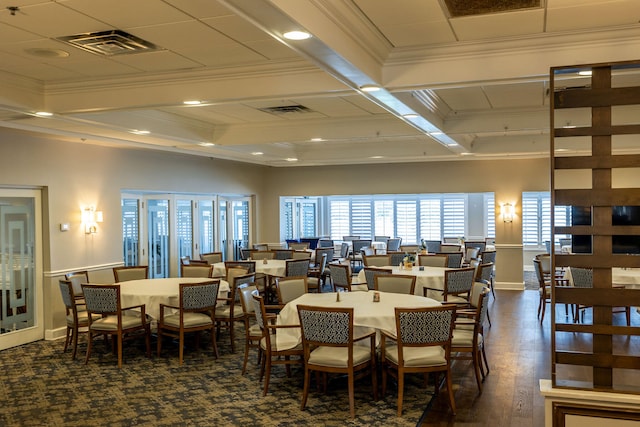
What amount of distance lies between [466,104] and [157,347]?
525 cm

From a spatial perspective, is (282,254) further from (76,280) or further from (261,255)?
(76,280)

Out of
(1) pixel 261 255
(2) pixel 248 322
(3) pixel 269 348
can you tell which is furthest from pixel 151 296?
(1) pixel 261 255

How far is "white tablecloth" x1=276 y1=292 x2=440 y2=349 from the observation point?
5551mm

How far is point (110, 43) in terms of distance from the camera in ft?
14.3

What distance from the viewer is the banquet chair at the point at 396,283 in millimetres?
7234

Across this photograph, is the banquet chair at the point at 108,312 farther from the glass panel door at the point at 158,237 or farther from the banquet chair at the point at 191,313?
the glass panel door at the point at 158,237

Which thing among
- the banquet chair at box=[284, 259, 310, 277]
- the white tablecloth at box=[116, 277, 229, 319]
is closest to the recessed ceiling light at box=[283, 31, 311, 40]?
the white tablecloth at box=[116, 277, 229, 319]

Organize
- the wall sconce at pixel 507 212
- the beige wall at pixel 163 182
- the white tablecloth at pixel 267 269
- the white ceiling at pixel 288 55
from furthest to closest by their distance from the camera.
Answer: the wall sconce at pixel 507 212
the white tablecloth at pixel 267 269
the beige wall at pixel 163 182
the white ceiling at pixel 288 55

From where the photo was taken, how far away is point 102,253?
9.45m

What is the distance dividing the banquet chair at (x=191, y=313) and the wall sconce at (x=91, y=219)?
2.75m

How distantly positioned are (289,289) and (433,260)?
390cm

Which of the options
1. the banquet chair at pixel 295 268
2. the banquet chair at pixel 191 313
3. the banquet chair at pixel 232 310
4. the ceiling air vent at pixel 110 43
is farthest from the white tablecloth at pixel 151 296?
the ceiling air vent at pixel 110 43

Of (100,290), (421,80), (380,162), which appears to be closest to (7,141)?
(100,290)

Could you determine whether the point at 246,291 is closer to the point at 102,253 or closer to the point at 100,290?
the point at 100,290
